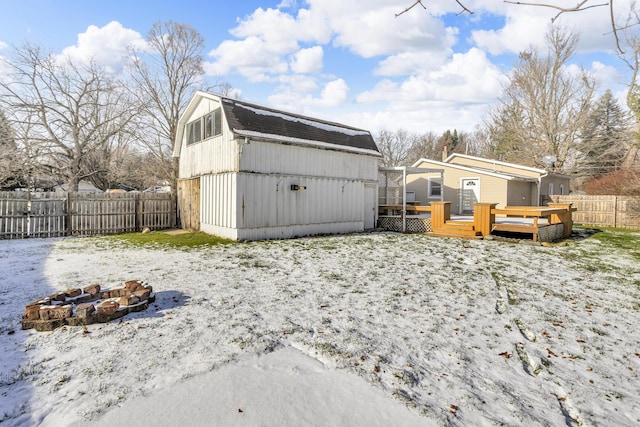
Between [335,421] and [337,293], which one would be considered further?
[337,293]

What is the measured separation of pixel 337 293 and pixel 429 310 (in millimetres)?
1334

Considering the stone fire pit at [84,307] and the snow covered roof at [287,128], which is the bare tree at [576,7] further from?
the snow covered roof at [287,128]

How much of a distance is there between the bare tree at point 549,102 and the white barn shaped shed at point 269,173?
18.9 meters

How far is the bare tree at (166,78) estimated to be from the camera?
2034 cm

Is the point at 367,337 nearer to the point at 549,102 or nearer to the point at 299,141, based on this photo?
the point at 299,141

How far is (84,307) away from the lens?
3654 millimetres

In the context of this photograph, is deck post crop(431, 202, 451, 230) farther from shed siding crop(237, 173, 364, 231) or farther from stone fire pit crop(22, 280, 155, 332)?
stone fire pit crop(22, 280, 155, 332)

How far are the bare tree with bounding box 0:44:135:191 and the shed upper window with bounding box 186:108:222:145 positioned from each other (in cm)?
740

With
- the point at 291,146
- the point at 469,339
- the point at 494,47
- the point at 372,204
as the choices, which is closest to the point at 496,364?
the point at 469,339

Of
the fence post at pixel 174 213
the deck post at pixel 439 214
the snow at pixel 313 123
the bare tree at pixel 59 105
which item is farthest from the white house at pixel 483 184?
the bare tree at pixel 59 105

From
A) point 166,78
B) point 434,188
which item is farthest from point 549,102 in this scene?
point 166,78

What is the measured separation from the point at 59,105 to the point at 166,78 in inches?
250

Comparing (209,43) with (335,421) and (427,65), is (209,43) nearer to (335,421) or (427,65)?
(427,65)

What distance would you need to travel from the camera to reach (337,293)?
4934 mm
